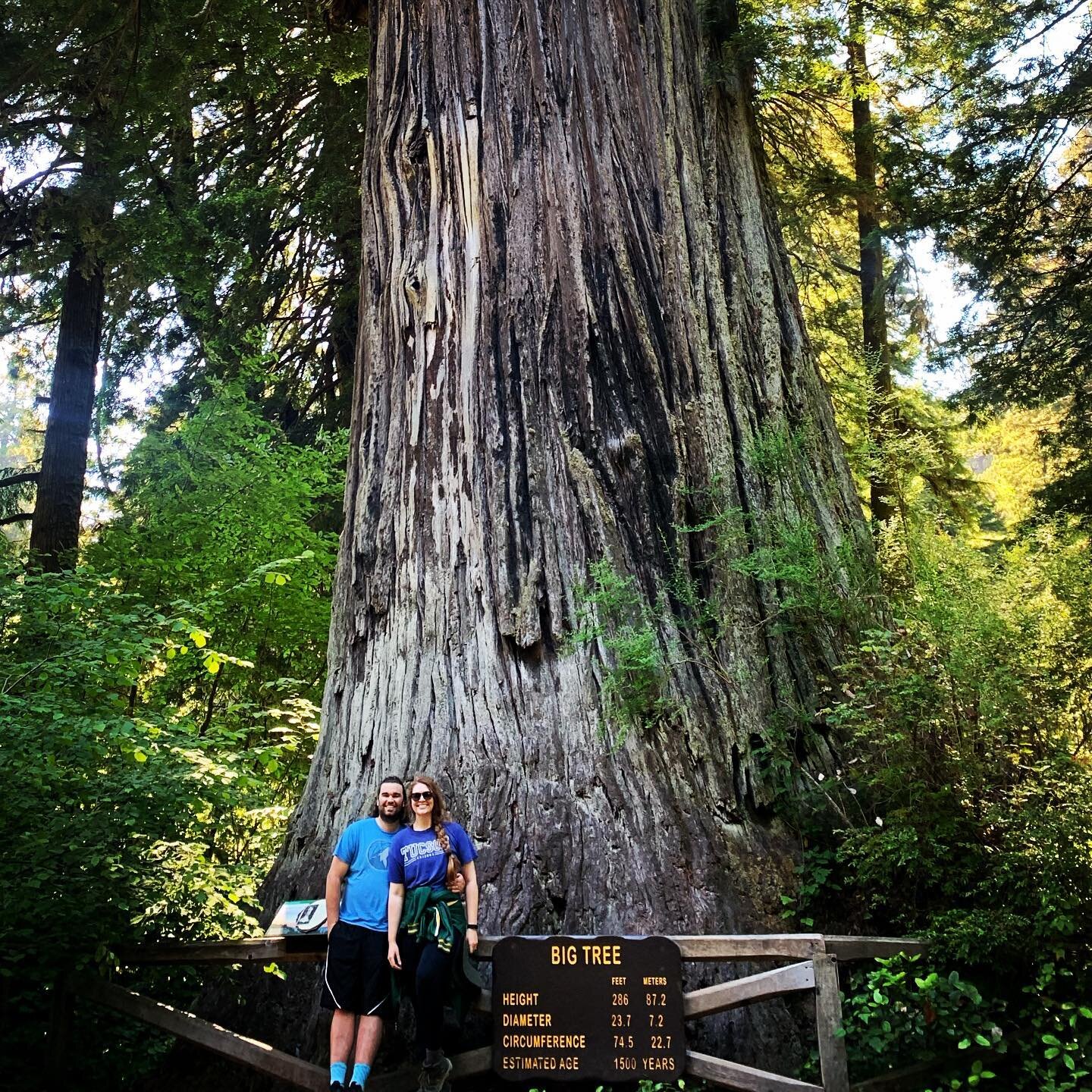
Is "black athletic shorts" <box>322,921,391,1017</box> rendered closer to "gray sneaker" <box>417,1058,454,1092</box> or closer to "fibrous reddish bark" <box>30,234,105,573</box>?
"gray sneaker" <box>417,1058,454,1092</box>

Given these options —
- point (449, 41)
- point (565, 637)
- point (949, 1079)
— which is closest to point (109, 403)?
point (449, 41)

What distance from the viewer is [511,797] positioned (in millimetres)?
4387

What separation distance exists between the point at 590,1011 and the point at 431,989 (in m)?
0.57

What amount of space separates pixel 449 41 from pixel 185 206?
14.2ft

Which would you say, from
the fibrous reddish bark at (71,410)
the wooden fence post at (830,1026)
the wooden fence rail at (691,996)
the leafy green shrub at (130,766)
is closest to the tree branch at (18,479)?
the fibrous reddish bark at (71,410)

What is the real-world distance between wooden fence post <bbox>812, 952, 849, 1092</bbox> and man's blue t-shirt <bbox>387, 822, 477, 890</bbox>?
134 cm

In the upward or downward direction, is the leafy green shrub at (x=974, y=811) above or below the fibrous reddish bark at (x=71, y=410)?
below

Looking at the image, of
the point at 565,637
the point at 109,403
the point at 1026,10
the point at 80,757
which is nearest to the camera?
the point at 80,757

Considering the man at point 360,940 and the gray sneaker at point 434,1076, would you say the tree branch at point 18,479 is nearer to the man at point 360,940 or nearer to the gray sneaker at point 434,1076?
the man at point 360,940

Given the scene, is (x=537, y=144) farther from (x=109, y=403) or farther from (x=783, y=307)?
(x=109, y=403)

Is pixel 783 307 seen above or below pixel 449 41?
below

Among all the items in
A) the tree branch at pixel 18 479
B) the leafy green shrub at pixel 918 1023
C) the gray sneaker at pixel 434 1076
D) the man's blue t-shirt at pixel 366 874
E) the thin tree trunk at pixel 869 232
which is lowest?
the gray sneaker at pixel 434 1076

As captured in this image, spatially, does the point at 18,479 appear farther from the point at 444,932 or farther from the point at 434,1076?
the point at 434,1076

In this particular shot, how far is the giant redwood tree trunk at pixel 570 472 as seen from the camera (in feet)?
14.4
